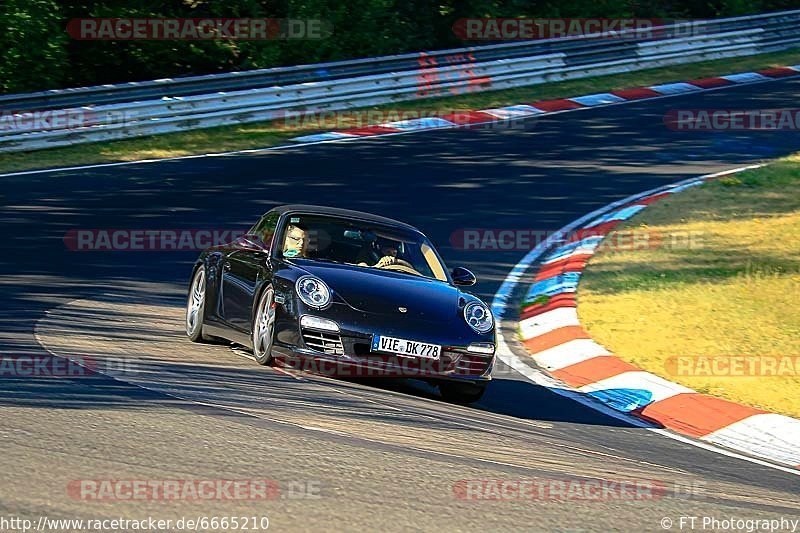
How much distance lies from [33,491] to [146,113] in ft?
50.6

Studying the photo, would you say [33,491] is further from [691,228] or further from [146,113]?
[146,113]

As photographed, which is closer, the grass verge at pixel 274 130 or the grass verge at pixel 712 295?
the grass verge at pixel 712 295

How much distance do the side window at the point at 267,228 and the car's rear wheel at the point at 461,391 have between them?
6.31ft

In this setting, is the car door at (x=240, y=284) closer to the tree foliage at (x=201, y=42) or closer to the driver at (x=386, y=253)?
the driver at (x=386, y=253)

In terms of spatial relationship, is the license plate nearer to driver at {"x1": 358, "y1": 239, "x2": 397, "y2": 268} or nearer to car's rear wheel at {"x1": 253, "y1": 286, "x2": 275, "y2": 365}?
car's rear wheel at {"x1": 253, "y1": 286, "x2": 275, "y2": 365}

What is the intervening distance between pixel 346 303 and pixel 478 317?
37.9 inches

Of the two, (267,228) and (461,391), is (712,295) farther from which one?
(267,228)

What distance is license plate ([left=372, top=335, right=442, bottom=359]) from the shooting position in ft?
27.3

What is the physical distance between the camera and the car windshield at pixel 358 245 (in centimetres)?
954

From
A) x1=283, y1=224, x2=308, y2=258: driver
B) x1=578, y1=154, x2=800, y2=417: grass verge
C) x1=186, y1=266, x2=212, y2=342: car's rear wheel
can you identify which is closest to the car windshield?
x1=283, y1=224, x2=308, y2=258: driver

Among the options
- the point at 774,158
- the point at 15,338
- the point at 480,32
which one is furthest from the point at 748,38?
the point at 15,338

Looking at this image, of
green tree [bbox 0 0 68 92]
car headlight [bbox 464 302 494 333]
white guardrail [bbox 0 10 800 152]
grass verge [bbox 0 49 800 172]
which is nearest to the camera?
car headlight [bbox 464 302 494 333]

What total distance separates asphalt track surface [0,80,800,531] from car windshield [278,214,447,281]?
0.97 meters

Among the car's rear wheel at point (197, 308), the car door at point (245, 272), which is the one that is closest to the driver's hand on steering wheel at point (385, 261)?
the car door at point (245, 272)
